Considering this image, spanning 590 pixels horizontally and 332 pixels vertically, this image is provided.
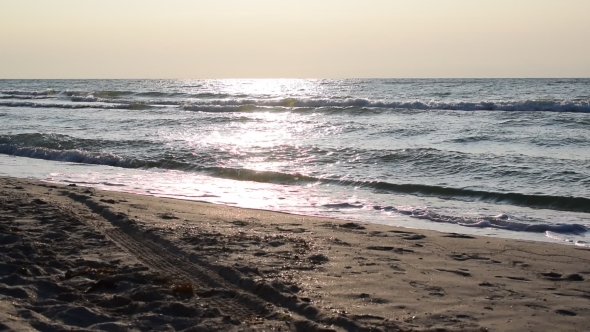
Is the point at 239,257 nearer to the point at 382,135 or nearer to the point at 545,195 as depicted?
the point at 545,195

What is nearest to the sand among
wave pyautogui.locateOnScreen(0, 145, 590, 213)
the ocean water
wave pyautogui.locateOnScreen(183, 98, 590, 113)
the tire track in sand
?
the tire track in sand

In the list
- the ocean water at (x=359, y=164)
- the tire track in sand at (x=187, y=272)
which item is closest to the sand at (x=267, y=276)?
the tire track in sand at (x=187, y=272)

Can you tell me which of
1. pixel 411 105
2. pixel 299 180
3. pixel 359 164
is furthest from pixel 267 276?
pixel 411 105

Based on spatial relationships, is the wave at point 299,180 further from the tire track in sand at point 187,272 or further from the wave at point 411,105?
the wave at point 411,105

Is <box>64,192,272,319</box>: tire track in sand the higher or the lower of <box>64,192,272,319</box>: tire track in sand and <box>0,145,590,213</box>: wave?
the higher

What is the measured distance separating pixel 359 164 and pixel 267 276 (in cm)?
965

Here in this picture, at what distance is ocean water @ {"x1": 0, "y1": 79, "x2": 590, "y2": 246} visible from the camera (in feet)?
33.7

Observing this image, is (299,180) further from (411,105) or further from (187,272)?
(411,105)

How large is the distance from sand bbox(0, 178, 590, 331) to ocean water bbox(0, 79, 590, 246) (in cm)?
194

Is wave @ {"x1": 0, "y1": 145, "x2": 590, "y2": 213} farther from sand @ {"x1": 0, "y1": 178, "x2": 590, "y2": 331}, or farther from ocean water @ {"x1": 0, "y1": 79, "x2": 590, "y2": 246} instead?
sand @ {"x1": 0, "y1": 178, "x2": 590, "y2": 331}

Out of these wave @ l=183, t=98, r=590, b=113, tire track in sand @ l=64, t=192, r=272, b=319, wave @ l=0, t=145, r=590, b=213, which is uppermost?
wave @ l=183, t=98, r=590, b=113

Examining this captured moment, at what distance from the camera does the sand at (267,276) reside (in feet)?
15.0

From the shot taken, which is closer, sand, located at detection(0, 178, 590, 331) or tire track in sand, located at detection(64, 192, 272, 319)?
sand, located at detection(0, 178, 590, 331)

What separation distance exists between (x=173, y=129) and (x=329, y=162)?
1029 centimetres
